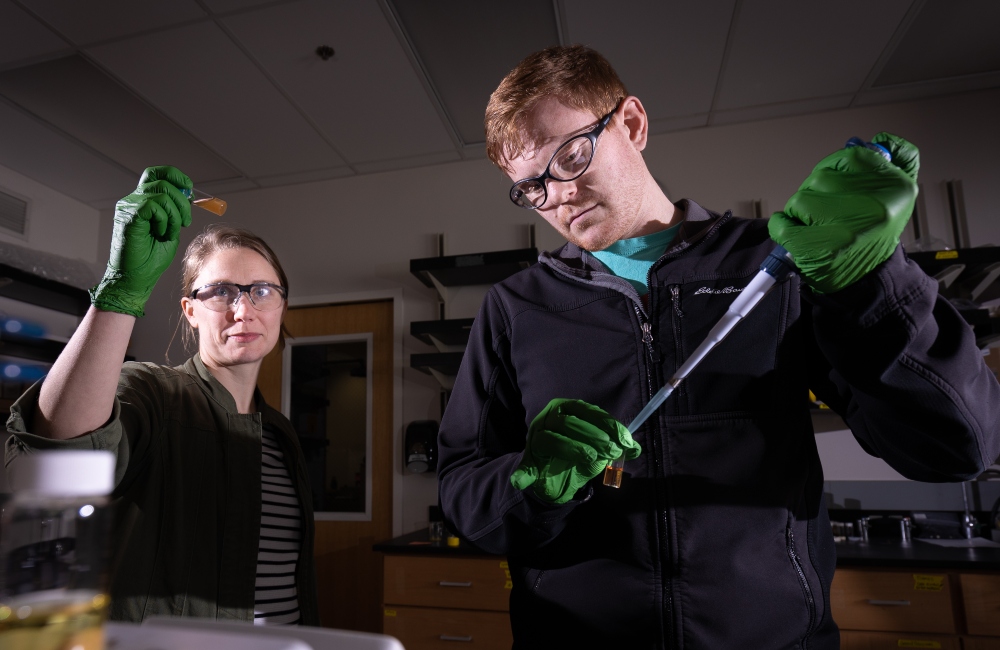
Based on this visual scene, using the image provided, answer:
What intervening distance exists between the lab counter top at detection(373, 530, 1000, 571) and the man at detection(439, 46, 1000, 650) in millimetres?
960

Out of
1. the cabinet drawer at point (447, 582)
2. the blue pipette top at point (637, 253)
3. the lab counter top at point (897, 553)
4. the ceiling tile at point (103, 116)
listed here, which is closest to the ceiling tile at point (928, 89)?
the lab counter top at point (897, 553)

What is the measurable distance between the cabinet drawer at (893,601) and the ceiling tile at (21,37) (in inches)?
141

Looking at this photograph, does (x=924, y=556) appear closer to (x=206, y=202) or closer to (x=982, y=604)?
(x=982, y=604)

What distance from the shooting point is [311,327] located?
3732mm

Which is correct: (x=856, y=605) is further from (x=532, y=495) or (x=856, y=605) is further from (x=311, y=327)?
(x=311, y=327)

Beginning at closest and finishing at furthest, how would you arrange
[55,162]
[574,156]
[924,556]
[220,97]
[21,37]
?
1. [574,156]
2. [924,556]
3. [21,37]
4. [220,97]
5. [55,162]

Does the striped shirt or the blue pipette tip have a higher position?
the blue pipette tip

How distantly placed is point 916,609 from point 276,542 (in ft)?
6.86

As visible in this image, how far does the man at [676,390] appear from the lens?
792 millimetres

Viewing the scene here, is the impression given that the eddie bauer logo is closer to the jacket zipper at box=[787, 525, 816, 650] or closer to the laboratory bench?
the jacket zipper at box=[787, 525, 816, 650]

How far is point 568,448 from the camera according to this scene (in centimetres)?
86

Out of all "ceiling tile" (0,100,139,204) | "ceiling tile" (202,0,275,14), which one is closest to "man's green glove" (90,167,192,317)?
"ceiling tile" (202,0,275,14)

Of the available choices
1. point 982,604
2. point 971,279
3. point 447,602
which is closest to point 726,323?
point 982,604

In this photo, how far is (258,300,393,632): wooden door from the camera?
3336 millimetres
